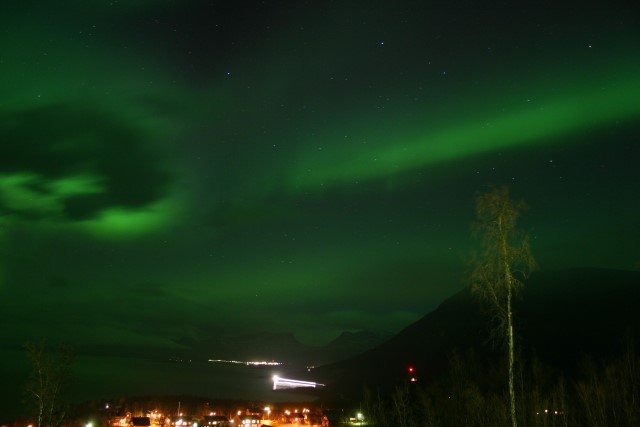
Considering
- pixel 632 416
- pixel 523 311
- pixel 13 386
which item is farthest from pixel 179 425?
pixel 523 311

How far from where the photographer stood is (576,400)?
156 ft

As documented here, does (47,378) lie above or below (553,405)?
above

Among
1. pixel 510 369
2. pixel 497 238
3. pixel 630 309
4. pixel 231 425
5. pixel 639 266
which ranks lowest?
pixel 231 425

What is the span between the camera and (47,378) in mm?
40000

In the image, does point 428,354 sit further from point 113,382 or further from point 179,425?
point 179,425

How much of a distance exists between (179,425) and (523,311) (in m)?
143

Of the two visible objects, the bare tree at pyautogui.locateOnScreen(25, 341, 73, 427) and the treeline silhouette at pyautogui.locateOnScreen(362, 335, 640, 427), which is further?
the bare tree at pyautogui.locateOnScreen(25, 341, 73, 427)

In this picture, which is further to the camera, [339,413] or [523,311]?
[523,311]

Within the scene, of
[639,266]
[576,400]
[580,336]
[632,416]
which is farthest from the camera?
[580,336]

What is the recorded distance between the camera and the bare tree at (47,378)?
130ft

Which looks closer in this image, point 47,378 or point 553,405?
point 553,405

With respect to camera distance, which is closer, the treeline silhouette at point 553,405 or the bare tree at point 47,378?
the treeline silhouette at point 553,405

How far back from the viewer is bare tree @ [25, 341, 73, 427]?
130 feet

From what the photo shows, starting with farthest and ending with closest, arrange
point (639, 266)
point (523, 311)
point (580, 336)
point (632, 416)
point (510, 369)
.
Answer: point (523, 311) < point (580, 336) < point (632, 416) < point (510, 369) < point (639, 266)
